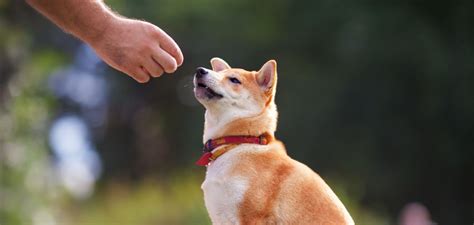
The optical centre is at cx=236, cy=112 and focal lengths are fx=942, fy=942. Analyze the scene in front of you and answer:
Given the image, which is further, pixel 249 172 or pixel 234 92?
pixel 234 92

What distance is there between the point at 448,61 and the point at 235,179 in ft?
46.6

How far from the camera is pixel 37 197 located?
12.8 metres

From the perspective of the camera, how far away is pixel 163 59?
11.0 feet

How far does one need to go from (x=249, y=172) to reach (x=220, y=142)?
9.7 inches

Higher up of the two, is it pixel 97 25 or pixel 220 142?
pixel 97 25

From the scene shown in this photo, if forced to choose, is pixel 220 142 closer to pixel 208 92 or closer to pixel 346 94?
pixel 208 92

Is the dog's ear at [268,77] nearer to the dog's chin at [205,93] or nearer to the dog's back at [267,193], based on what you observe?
the dog's chin at [205,93]

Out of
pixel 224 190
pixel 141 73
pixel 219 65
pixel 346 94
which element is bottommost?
pixel 346 94

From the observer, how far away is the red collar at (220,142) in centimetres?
431

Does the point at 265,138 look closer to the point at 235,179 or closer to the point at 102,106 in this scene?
the point at 235,179

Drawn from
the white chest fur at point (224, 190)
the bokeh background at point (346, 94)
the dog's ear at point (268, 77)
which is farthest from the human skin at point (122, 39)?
the bokeh background at point (346, 94)

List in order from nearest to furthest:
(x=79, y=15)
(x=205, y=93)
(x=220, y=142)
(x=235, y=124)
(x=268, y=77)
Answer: (x=79, y=15), (x=220, y=142), (x=235, y=124), (x=205, y=93), (x=268, y=77)

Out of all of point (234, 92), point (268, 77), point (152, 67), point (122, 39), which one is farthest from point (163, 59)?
point (268, 77)

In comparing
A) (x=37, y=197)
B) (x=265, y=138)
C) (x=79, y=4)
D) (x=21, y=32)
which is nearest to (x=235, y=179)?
(x=265, y=138)
